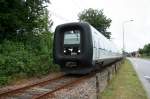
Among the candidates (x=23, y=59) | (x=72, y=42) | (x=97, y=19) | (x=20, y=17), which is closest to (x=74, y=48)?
(x=72, y=42)

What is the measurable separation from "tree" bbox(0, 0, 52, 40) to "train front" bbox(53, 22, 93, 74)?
3.71 m

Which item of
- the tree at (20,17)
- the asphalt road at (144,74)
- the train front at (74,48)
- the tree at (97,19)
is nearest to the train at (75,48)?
the train front at (74,48)

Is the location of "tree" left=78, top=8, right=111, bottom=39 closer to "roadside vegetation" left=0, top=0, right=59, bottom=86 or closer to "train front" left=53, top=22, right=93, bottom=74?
"roadside vegetation" left=0, top=0, right=59, bottom=86

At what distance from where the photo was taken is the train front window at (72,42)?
17641mm

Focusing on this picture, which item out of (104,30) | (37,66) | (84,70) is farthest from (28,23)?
(104,30)

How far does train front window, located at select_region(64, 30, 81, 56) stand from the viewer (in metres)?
17.6

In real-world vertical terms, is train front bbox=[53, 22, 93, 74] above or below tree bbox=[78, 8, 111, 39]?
below

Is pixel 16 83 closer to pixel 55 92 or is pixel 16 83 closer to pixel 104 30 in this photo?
pixel 55 92

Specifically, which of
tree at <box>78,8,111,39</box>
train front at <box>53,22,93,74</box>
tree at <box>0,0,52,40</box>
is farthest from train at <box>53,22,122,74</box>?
tree at <box>78,8,111,39</box>

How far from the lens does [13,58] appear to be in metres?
17.3

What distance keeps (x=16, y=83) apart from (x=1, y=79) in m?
1.06

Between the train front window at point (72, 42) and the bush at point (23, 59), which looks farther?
the train front window at point (72, 42)

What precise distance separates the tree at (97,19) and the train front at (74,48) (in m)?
49.1

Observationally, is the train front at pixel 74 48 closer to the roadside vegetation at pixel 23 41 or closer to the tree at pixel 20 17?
the roadside vegetation at pixel 23 41
